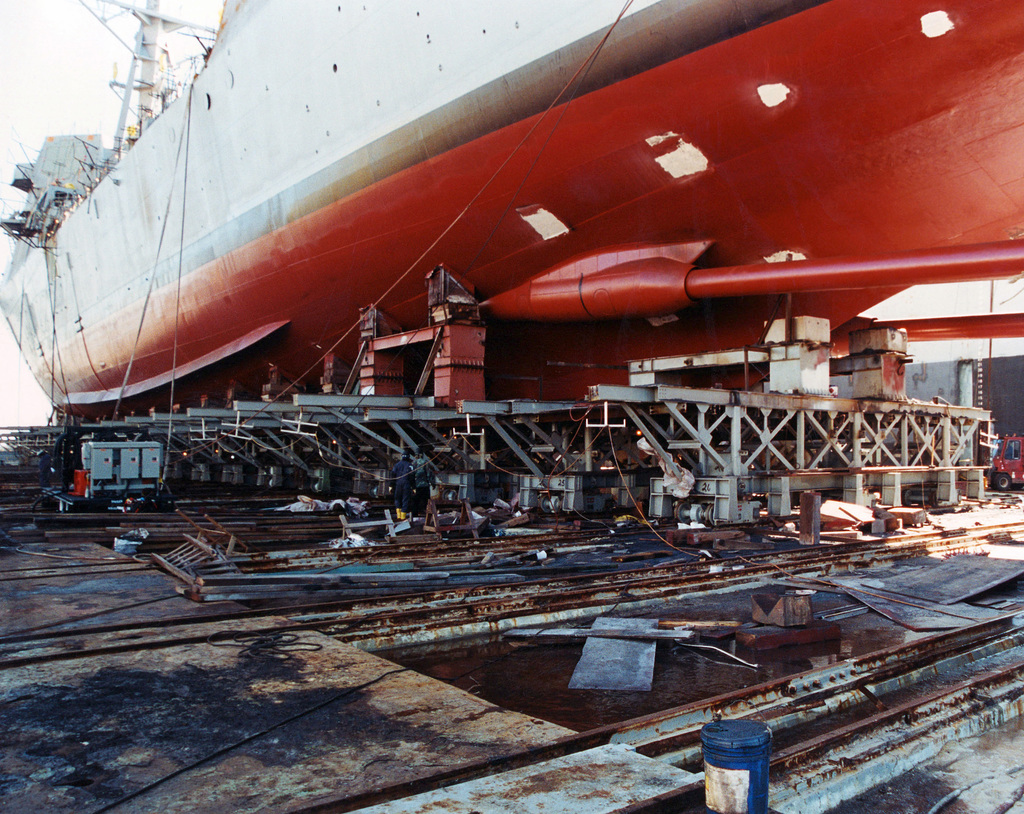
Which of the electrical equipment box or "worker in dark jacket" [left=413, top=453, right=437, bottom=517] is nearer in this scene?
the electrical equipment box

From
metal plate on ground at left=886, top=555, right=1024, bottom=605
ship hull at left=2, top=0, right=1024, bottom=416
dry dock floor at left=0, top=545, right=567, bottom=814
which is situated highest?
ship hull at left=2, top=0, right=1024, bottom=416

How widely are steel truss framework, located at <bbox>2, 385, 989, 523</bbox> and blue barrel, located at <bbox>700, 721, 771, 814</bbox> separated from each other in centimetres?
658

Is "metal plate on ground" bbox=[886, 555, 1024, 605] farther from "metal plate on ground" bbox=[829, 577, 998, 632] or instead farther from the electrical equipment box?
the electrical equipment box

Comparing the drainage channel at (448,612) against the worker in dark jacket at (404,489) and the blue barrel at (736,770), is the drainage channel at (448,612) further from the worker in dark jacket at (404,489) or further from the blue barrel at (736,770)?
the worker in dark jacket at (404,489)

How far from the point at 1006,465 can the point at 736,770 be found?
2002 cm

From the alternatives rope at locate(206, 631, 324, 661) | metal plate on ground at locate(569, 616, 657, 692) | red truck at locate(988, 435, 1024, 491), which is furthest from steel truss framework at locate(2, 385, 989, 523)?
rope at locate(206, 631, 324, 661)

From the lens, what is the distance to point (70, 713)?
119 inches

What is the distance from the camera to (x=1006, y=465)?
18.3 m

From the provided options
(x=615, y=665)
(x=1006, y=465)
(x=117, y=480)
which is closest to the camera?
(x=615, y=665)

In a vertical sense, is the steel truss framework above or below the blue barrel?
above

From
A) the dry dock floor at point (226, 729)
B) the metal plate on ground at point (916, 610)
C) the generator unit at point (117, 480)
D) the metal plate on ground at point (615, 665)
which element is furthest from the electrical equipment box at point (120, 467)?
the metal plate on ground at point (916, 610)

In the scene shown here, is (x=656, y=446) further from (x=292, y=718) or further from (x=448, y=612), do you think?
(x=292, y=718)

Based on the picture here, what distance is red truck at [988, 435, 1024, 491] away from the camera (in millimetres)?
17844

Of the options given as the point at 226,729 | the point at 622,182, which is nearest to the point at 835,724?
the point at 226,729
